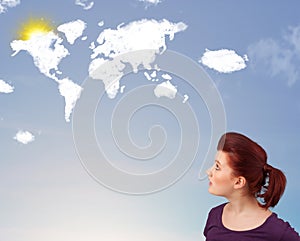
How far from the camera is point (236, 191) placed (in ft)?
14.1

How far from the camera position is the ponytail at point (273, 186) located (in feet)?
13.8

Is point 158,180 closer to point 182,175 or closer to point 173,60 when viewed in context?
point 182,175

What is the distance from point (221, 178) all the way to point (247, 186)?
199 mm

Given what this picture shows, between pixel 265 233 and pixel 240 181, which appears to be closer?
pixel 265 233

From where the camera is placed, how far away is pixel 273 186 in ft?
13.8

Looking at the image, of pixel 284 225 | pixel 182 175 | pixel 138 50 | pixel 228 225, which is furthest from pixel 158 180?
pixel 138 50

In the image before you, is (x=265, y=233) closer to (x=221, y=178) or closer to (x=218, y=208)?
(x=221, y=178)

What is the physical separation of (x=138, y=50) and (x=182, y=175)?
5.88 ft

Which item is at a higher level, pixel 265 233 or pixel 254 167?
pixel 254 167

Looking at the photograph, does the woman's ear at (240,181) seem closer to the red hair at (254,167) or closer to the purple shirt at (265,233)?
the red hair at (254,167)

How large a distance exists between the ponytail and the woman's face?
0.80 feet

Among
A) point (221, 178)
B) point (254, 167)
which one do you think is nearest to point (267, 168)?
point (254, 167)

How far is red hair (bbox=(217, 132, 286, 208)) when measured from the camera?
4.21 metres

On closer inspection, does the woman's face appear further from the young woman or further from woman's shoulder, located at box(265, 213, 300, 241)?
woman's shoulder, located at box(265, 213, 300, 241)
